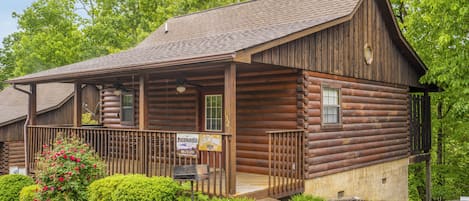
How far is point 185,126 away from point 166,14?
1645 cm

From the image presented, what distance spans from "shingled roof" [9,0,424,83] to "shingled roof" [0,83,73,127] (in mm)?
8068

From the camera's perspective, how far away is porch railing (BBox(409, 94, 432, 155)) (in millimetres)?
14312

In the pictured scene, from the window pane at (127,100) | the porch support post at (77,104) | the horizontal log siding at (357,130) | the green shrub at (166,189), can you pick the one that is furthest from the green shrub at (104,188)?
the window pane at (127,100)

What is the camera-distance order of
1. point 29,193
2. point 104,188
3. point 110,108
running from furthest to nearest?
point 110,108 < point 29,193 < point 104,188

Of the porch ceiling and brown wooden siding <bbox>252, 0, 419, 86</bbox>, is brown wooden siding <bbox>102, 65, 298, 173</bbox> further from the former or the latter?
the porch ceiling

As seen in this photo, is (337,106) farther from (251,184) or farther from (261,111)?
(251,184)

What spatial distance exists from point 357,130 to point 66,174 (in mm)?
7193

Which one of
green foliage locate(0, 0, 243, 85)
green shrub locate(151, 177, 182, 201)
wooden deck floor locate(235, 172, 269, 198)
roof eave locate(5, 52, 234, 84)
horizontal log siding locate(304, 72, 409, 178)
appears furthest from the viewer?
green foliage locate(0, 0, 243, 85)

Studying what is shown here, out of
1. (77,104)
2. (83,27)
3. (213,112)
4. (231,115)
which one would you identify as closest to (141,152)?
(231,115)

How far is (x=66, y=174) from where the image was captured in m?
8.09

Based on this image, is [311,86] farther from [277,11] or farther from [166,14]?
[166,14]

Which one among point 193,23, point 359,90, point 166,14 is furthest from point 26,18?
point 359,90

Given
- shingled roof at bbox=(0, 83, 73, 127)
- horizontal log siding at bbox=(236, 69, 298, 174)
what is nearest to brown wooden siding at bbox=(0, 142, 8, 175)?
shingled roof at bbox=(0, 83, 73, 127)

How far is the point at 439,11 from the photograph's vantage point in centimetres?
1294
